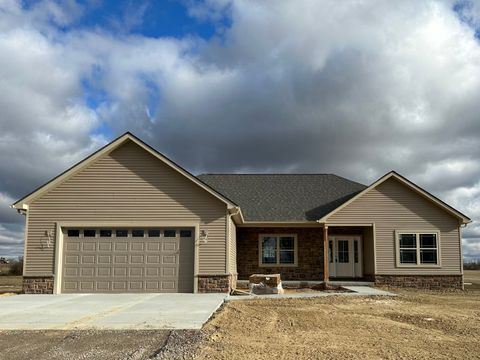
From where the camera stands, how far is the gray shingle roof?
74.7ft

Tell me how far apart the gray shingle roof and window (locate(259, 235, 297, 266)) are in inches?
53.0

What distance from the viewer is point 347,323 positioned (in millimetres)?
11156

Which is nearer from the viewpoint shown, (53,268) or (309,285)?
(53,268)

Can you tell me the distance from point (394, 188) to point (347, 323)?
38.9ft

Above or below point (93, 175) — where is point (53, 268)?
below

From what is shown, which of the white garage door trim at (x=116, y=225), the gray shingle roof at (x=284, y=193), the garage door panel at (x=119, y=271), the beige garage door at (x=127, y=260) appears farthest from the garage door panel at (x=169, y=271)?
the gray shingle roof at (x=284, y=193)

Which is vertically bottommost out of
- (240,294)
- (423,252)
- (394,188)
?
(240,294)

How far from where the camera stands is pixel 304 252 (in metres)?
23.2

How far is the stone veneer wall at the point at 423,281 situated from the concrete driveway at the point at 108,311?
799 centimetres

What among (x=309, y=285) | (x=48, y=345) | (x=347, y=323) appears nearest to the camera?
(x=48, y=345)

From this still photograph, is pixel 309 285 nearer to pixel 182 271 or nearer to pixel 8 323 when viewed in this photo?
pixel 182 271

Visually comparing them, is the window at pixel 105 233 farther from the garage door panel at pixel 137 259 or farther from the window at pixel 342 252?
the window at pixel 342 252

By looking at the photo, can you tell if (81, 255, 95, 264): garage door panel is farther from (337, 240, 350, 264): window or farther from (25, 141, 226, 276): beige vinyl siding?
(337, 240, 350, 264): window

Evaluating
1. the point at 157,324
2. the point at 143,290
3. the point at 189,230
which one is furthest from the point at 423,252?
the point at 157,324
